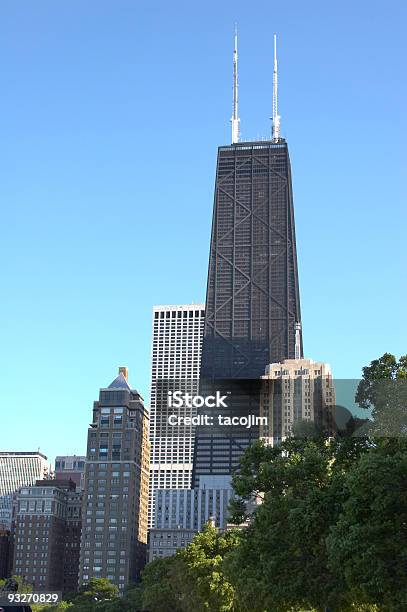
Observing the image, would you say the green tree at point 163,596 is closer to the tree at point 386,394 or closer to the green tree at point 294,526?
the green tree at point 294,526

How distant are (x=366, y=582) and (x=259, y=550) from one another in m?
10.5

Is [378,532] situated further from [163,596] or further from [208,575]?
[163,596]

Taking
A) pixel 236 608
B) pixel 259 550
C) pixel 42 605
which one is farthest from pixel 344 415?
pixel 42 605

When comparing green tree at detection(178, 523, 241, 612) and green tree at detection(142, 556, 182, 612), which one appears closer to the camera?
green tree at detection(178, 523, 241, 612)

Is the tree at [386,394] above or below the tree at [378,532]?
above

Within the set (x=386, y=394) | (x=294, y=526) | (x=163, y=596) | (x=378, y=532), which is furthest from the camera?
(x=163, y=596)

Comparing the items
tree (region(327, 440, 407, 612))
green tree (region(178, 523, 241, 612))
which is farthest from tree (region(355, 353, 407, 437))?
green tree (region(178, 523, 241, 612))

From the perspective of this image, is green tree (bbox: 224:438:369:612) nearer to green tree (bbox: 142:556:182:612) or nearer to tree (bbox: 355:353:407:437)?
tree (bbox: 355:353:407:437)

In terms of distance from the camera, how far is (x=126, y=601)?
145500 millimetres

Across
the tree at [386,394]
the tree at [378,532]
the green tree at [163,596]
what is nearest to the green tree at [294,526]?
the tree at [386,394]

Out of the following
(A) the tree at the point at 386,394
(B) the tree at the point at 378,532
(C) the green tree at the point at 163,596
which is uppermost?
(A) the tree at the point at 386,394

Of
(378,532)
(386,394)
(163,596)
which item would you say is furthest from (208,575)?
(378,532)

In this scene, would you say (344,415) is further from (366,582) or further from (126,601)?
(126,601)

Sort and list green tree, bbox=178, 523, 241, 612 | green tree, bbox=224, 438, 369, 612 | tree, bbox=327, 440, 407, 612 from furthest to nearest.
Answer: green tree, bbox=178, 523, 241, 612 → green tree, bbox=224, 438, 369, 612 → tree, bbox=327, 440, 407, 612
